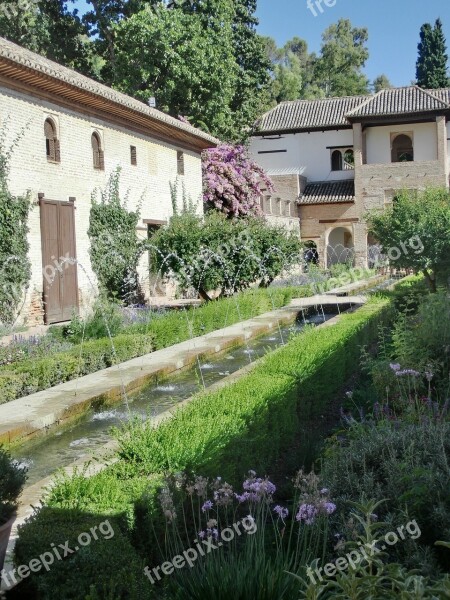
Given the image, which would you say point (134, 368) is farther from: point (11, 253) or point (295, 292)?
point (295, 292)

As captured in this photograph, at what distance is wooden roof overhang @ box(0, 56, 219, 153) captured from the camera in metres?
13.8

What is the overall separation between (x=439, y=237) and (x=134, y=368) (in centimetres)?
746

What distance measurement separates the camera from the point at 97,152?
17.7 meters

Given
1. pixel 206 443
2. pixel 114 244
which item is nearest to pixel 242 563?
pixel 206 443

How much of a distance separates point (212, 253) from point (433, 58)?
3390 cm

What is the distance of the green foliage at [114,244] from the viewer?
683 inches

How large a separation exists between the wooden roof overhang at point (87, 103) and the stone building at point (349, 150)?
10.3 meters

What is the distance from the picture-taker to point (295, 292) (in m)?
20.3

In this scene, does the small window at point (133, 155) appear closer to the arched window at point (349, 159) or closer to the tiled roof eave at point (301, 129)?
the tiled roof eave at point (301, 129)

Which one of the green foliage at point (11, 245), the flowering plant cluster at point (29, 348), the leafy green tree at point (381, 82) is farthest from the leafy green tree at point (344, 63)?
the flowering plant cluster at point (29, 348)

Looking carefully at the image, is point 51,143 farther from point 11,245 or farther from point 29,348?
point 29,348

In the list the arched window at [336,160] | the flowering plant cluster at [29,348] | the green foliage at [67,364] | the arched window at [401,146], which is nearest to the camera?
the green foliage at [67,364]

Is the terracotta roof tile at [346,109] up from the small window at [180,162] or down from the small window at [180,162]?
up

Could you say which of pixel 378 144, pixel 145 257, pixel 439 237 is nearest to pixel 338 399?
pixel 439 237
